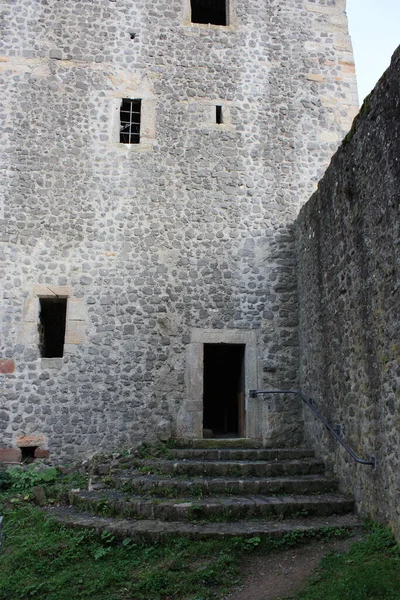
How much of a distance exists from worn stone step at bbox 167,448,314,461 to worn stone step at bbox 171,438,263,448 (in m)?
0.23

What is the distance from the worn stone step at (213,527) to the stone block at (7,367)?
2.78 meters

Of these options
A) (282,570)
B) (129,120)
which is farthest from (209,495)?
(129,120)

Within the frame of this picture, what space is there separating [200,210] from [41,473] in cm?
471

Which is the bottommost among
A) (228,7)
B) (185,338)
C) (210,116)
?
(185,338)

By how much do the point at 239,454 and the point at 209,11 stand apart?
870cm

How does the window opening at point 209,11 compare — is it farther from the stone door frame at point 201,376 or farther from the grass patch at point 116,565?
the grass patch at point 116,565

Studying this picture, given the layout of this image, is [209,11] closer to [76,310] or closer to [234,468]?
[76,310]

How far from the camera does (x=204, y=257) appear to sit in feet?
27.2

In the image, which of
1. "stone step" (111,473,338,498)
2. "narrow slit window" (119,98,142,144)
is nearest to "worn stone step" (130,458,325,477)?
"stone step" (111,473,338,498)

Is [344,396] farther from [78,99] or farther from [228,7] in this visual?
[228,7]

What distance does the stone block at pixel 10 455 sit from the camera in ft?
23.9

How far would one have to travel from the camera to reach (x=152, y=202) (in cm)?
837

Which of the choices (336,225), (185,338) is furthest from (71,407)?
(336,225)

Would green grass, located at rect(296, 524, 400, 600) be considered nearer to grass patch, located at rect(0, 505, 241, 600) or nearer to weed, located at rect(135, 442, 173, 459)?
grass patch, located at rect(0, 505, 241, 600)
